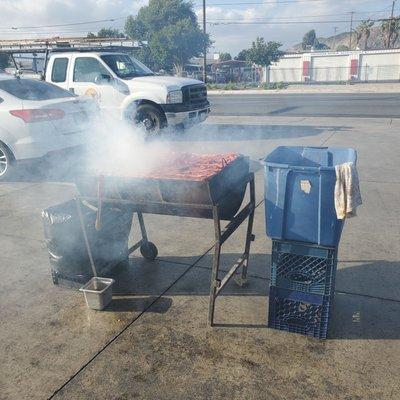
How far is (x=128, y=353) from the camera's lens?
301 cm

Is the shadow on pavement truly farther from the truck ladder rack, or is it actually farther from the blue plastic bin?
the truck ladder rack

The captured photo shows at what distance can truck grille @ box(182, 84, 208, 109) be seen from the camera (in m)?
10.2

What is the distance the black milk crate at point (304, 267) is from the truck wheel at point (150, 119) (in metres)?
7.36

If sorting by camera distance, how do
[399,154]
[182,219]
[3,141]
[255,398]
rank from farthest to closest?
[399,154] → [3,141] → [182,219] → [255,398]

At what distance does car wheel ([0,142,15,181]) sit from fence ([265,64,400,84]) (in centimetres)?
4957

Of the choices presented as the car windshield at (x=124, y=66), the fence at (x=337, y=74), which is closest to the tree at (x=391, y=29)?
the fence at (x=337, y=74)

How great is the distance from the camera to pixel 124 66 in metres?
10.7

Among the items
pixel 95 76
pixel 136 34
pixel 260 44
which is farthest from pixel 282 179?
pixel 136 34

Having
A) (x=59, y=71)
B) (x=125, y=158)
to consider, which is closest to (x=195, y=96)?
(x=59, y=71)

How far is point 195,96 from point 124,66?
210 centimetres

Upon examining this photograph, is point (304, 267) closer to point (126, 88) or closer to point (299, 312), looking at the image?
point (299, 312)

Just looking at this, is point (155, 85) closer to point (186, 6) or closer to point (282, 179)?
point (282, 179)

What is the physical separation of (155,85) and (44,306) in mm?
7214

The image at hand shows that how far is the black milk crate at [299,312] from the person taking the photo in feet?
10.0
